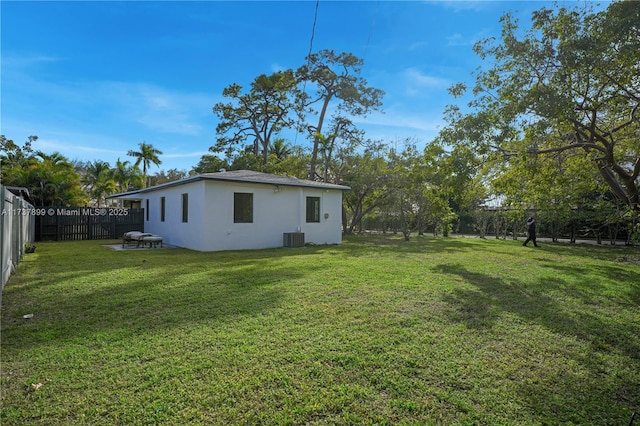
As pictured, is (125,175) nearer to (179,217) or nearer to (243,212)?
(179,217)

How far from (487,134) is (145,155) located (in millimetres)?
36655

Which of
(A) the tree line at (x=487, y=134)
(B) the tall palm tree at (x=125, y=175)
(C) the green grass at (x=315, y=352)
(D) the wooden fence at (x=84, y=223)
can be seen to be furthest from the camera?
(B) the tall palm tree at (x=125, y=175)

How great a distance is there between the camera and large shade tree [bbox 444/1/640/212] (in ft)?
18.5

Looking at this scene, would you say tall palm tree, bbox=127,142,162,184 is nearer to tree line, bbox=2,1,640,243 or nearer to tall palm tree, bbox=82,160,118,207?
tall palm tree, bbox=82,160,118,207

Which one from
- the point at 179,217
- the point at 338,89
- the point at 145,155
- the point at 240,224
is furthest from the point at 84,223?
the point at 145,155

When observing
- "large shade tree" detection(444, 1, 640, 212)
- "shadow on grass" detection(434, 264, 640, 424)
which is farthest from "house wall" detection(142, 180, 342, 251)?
"shadow on grass" detection(434, 264, 640, 424)

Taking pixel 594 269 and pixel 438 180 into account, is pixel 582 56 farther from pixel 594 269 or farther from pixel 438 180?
pixel 594 269

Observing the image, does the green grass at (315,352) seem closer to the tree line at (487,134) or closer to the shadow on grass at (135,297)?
the shadow on grass at (135,297)

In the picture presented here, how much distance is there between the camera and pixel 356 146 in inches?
803

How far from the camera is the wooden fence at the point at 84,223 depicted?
14.7 metres

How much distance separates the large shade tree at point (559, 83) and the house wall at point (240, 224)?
6940mm

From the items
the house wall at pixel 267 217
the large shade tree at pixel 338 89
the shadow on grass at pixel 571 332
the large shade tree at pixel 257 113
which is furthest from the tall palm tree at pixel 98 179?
the shadow on grass at pixel 571 332

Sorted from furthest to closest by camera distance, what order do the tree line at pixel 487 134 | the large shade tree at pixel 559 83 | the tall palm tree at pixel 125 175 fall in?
the tall palm tree at pixel 125 175 < the tree line at pixel 487 134 < the large shade tree at pixel 559 83

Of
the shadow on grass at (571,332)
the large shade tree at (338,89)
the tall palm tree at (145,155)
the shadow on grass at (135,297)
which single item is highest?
the large shade tree at (338,89)
